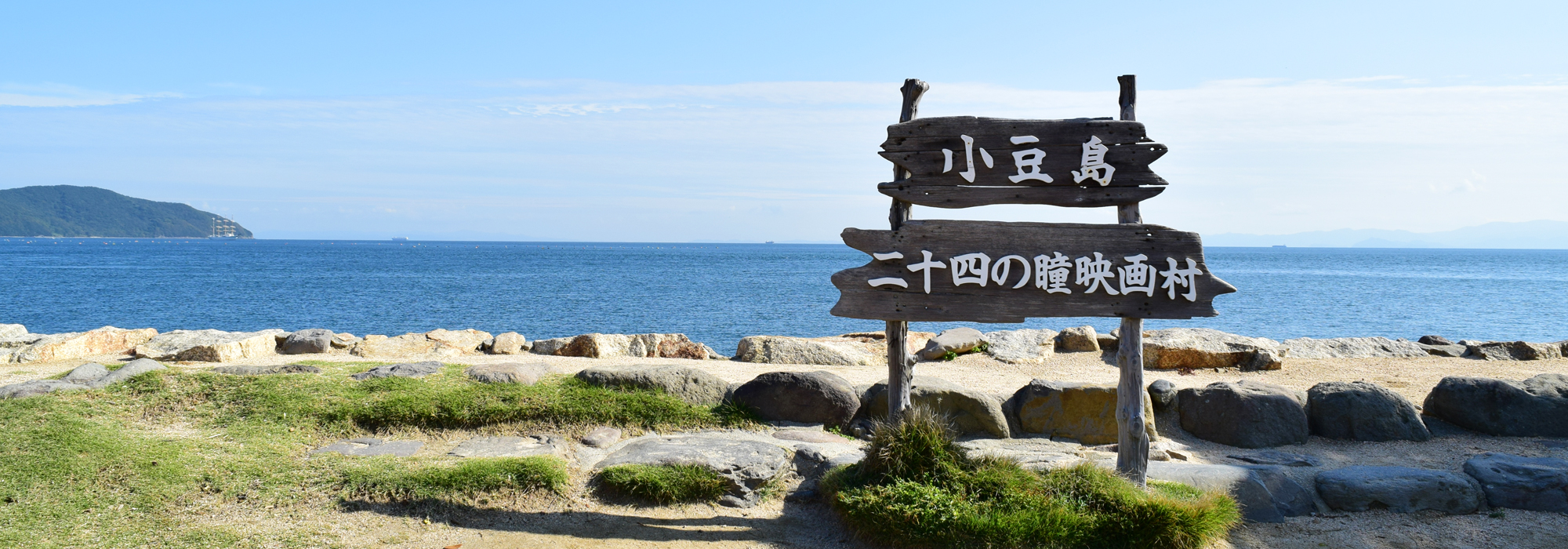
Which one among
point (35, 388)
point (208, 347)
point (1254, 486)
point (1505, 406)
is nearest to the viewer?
point (1254, 486)

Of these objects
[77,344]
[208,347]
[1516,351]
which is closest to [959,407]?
[208,347]

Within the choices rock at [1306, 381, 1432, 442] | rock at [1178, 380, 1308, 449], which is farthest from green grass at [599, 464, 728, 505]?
rock at [1306, 381, 1432, 442]

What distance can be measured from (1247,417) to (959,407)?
2.69 meters

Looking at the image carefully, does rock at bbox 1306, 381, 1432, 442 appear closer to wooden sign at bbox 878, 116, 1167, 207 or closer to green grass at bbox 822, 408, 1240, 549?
green grass at bbox 822, 408, 1240, 549

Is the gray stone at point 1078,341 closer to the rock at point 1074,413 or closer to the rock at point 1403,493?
the rock at point 1074,413

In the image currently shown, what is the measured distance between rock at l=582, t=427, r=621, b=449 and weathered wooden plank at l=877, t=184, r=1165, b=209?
10.1 ft

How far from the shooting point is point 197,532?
15.4 ft

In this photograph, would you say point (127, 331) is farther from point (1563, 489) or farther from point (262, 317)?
point (262, 317)

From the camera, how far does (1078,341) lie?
1268 cm

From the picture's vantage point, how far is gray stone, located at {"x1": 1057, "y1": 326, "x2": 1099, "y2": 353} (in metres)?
12.7

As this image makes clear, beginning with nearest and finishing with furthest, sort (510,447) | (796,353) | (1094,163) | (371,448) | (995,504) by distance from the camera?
(995,504) → (1094,163) → (371,448) → (510,447) → (796,353)

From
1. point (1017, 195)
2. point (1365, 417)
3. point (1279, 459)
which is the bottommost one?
point (1279, 459)

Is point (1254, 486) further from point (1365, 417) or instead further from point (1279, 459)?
point (1365, 417)

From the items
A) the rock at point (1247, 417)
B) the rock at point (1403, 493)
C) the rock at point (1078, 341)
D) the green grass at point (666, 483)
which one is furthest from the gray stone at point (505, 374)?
the rock at point (1078, 341)
